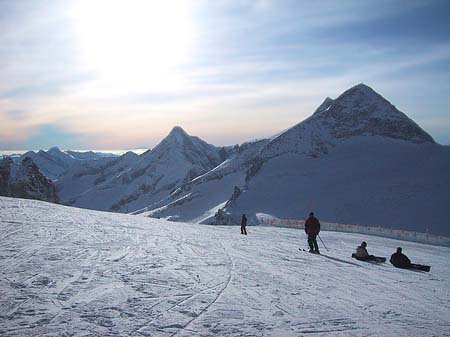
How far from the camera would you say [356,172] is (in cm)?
7531

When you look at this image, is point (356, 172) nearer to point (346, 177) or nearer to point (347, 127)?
point (346, 177)

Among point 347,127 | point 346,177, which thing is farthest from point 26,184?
point 347,127

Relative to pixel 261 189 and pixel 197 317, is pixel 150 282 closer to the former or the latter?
pixel 197 317

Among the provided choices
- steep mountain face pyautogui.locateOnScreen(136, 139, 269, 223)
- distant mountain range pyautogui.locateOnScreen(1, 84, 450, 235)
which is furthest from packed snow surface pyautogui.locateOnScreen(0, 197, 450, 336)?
steep mountain face pyautogui.locateOnScreen(136, 139, 269, 223)

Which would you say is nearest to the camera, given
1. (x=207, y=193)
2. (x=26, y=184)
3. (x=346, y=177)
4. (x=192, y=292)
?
(x=192, y=292)

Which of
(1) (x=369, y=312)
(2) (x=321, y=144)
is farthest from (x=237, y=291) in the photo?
(2) (x=321, y=144)

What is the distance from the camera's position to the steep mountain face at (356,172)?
194 ft

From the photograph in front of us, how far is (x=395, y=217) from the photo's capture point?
5634 centimetres

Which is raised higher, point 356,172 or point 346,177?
point 356,172

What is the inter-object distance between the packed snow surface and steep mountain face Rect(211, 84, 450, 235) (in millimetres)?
45804

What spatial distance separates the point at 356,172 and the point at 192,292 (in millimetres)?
71344

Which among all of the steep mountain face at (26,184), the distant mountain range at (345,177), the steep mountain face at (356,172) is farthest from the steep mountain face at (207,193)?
the steep mountain face at (26,184)

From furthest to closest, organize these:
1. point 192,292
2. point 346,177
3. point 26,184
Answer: point 346,177 → point 26,184 → point 192,292

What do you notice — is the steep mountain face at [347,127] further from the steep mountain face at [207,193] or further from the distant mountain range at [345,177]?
the steep mountain face at [207,193]
